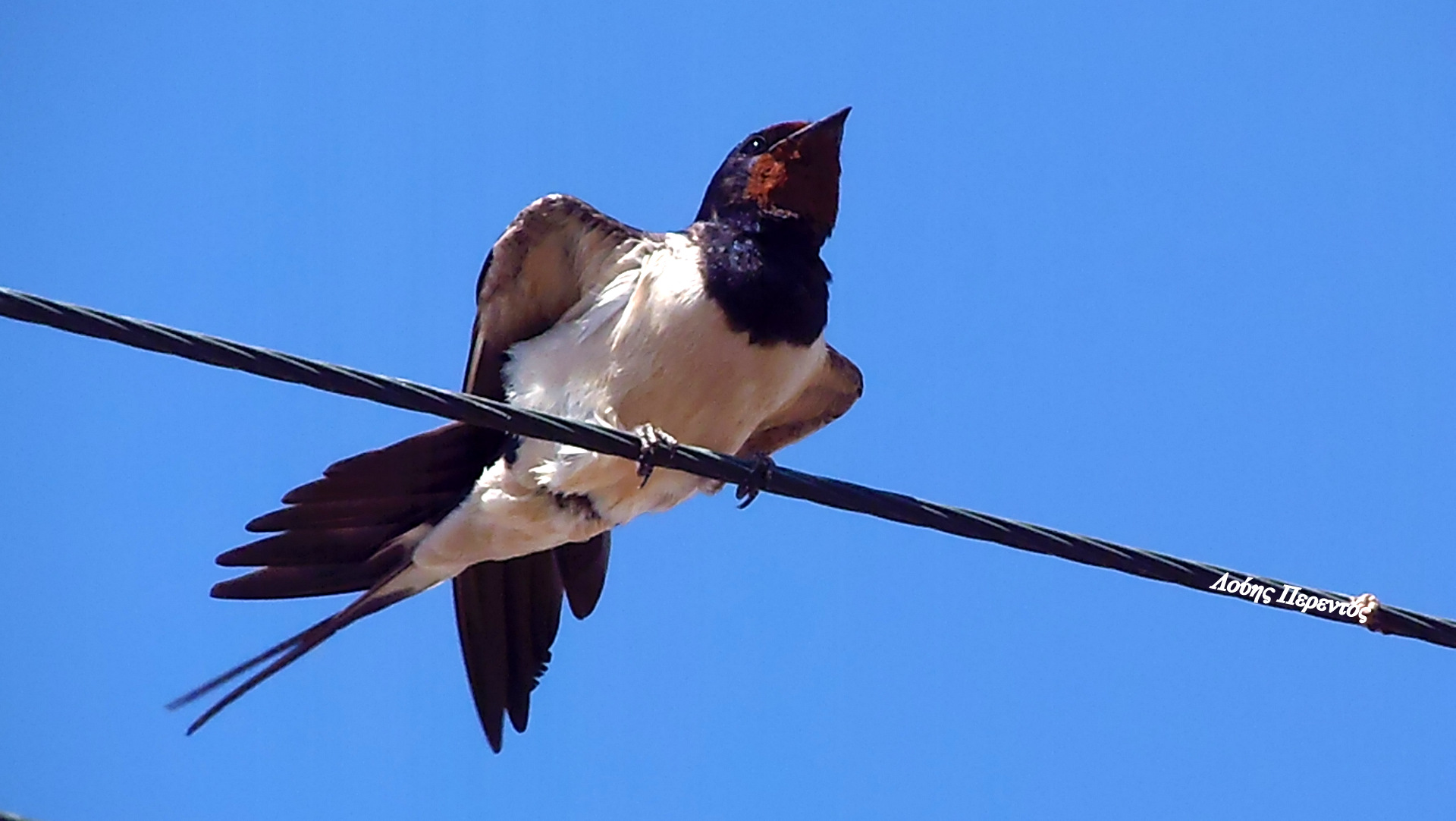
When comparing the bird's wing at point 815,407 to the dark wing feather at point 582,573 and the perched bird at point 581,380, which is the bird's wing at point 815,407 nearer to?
the perched bird at point 581,380

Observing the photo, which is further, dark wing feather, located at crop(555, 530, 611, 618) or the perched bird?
dark wing feather, located at crop(555, 530, 611, 618)

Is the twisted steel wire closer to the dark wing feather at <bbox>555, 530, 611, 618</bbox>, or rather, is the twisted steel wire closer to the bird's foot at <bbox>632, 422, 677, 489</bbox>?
the bird's foot at <bbox>632, 422, 677, 489</bbox>

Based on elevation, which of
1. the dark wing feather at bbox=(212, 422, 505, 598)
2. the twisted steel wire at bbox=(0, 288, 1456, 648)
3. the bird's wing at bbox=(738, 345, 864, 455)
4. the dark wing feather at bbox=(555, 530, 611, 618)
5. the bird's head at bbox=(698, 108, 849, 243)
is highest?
the bird's head at bbox=(698, 108, 849, 243)

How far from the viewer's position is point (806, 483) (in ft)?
11.9

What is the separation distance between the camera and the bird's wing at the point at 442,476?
5.26 meters

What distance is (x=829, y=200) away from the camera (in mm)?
5602

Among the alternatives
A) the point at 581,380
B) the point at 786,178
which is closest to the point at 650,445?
the point at 581,380

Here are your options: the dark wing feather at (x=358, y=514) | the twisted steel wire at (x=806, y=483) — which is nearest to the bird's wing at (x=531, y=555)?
the dark wing feather at (x=358, y=514)

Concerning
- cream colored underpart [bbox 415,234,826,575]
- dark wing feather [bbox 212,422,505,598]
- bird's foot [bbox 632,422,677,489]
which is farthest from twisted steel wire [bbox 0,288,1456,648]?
dark wing feather [bbox 212,422,505,598]

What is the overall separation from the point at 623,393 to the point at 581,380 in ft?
0.58

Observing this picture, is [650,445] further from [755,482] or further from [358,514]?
[358,514]

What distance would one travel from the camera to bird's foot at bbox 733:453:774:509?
155 inches

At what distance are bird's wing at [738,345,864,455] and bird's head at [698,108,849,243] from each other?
0.58 metres

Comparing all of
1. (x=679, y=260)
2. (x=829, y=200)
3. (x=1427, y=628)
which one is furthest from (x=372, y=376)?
(x=829, y=200)
